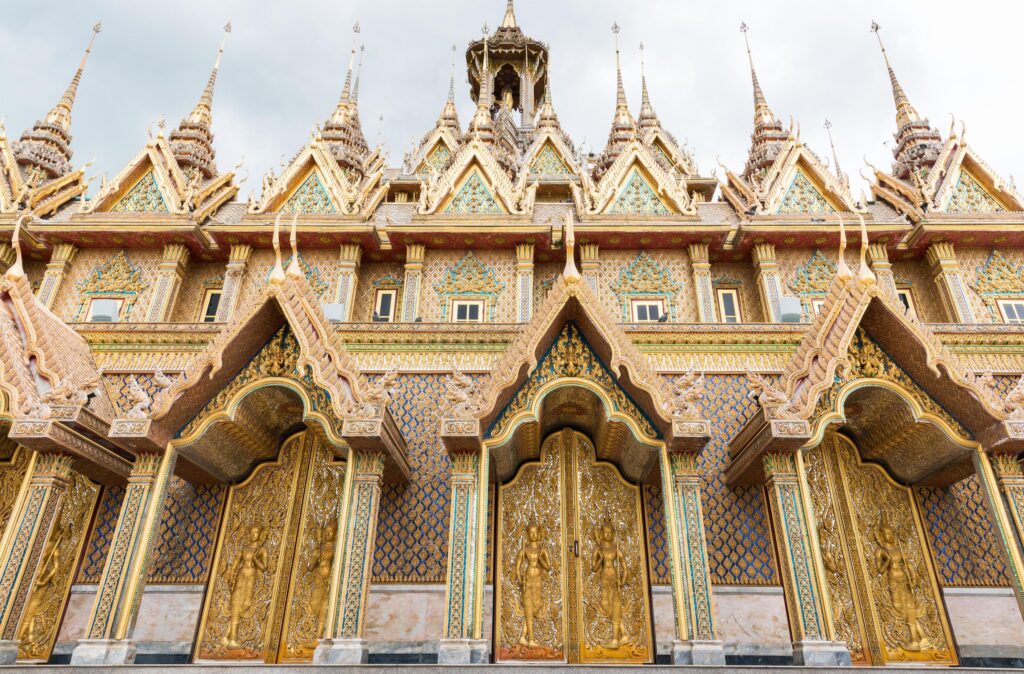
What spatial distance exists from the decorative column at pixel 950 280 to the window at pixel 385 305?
12.2m

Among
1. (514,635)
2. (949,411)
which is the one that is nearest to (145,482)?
(514,635)

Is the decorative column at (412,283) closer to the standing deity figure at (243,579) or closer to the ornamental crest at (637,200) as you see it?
the ornamental crest at (637,200)

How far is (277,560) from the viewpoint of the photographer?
31.4 ft

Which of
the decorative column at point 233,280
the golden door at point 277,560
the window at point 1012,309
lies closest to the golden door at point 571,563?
the golden door at point 277,560

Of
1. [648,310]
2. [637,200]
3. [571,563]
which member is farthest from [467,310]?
[571,563]

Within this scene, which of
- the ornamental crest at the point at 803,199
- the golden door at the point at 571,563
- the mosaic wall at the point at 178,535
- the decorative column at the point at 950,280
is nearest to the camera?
the golden door at the point at 571,563

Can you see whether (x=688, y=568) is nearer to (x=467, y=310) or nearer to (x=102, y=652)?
(x=102, y=652)

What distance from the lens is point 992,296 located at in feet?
46.0

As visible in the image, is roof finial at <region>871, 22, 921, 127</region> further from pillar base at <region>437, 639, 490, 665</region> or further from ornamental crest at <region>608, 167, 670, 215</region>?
pillar base at <region>437, 639, 490, 665</region>

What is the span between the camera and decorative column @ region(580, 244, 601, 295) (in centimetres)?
1448

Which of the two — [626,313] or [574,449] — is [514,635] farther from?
[626,313]

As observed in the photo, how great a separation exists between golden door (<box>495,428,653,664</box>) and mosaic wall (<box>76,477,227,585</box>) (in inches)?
179

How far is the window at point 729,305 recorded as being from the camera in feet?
47.3

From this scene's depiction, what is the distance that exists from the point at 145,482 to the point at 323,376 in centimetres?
273
